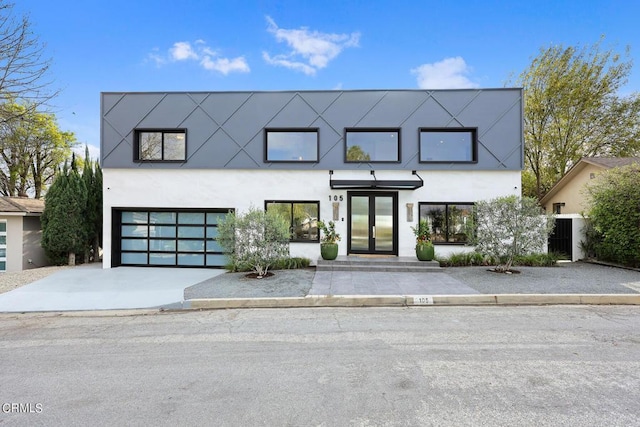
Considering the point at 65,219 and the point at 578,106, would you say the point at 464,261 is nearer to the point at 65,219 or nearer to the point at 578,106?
the point at 65,219

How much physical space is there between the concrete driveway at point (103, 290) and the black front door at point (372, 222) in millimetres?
5266

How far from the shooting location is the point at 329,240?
1015 cm

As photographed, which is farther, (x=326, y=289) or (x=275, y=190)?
(x=275, y=190)

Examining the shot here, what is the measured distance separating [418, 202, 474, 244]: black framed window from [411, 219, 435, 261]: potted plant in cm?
80

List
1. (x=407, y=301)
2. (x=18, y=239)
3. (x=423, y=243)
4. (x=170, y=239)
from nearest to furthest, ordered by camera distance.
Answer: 1. (x=407, y=301)
2. (x=423, y=243)
3. (x=170, y=239)
4. (x=18, y=239)

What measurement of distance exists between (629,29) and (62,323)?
27.8m

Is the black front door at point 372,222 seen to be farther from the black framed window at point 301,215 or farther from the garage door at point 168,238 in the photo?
the garage door at point 168,238

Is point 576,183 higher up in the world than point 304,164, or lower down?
higher up

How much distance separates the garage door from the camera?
36.7ft

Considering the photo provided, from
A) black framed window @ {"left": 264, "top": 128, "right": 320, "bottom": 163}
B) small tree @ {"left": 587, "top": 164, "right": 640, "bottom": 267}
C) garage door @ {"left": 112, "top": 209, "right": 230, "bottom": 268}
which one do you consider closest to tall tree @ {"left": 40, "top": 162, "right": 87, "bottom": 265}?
garage door @ {"left": 112, "top": 209, "right": 230, "bottom": 268}

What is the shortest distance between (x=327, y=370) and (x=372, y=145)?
8.98 meters

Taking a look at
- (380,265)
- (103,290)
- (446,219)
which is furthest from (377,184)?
(103,290)

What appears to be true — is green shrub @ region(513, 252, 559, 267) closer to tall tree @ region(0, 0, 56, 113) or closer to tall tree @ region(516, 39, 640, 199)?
tall tree @ region(516, 39, 640, 199)

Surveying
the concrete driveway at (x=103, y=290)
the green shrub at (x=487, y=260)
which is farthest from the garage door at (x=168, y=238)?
the green shrub at (x=487, y=260)
